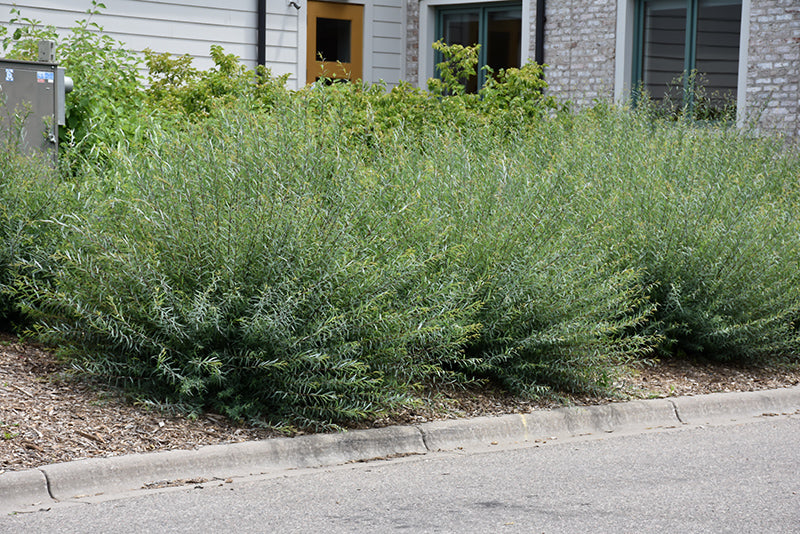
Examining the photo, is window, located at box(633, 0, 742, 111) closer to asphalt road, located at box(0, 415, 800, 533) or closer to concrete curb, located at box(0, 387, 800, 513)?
concrete curb, located at box(0, 387, 800, 513)

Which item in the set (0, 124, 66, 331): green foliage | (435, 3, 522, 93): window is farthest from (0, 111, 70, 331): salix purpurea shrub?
(435, 3, 522, 93): window

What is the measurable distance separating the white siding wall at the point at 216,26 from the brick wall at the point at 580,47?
8.31 ft

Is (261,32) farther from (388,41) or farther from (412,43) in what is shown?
(412,43)

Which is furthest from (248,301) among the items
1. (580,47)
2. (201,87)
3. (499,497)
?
(580,47)

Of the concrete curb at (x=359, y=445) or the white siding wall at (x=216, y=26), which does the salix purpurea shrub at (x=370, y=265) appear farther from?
the white siding wall at (x=216, y=26)

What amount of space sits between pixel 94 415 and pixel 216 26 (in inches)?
410

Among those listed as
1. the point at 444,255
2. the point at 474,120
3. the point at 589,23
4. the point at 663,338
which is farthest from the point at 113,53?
the point at 589,23

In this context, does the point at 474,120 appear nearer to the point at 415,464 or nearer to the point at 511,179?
the point at 511,179

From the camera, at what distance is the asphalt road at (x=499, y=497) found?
15.3 ft

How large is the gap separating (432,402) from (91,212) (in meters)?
2.46

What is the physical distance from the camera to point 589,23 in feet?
50.3

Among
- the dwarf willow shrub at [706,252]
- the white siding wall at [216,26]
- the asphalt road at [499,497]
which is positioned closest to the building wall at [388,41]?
the white siding wall at [216,26]

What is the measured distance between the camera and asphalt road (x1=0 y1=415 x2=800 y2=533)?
15.3 feet

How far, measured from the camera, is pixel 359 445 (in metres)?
5.89
